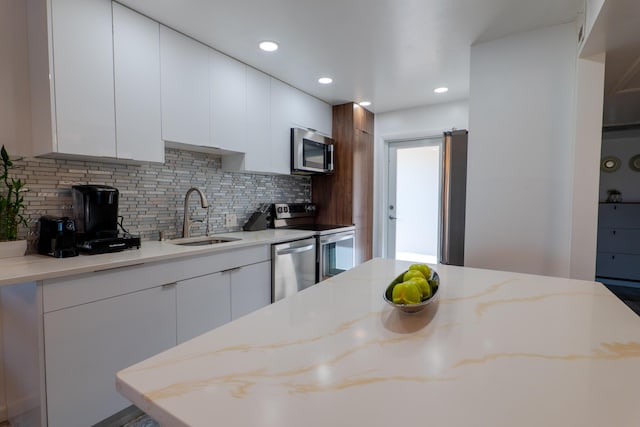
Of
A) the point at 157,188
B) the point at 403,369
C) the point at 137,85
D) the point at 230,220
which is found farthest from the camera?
the point at 230,220

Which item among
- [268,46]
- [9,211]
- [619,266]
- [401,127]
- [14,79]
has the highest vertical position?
[268,46]

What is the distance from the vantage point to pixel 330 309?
0.93 meters

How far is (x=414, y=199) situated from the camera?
406cm

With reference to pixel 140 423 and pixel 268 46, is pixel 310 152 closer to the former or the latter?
pixel 268 46

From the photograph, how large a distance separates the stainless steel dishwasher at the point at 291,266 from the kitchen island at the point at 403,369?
1.50 meters

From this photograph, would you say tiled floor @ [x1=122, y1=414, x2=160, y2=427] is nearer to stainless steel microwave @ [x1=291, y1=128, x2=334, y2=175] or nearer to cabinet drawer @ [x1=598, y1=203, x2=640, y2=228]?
stainless steel microwave @ [x1=291, y1=128, x2=334, y2=175]

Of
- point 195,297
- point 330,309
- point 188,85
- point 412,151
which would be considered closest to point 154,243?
point 195,297

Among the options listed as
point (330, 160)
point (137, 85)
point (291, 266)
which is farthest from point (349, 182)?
point (137, 85)

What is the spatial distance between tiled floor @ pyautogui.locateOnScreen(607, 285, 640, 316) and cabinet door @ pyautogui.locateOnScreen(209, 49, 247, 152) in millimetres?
4493

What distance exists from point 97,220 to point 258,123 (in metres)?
1.45

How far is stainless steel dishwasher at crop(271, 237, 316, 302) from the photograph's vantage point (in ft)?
7.98

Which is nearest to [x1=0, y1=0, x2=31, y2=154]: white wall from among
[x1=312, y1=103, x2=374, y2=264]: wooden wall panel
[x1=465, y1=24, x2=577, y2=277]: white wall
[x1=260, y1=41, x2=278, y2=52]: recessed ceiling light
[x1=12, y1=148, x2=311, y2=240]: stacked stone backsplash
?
[x1=12, y1=148, x2=311, y2=240]: stacked stone backsplash

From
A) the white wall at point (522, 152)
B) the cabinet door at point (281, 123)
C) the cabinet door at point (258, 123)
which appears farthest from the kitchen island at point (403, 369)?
the cabinet door at point (281, 123)

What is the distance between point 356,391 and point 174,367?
0.35 metres
